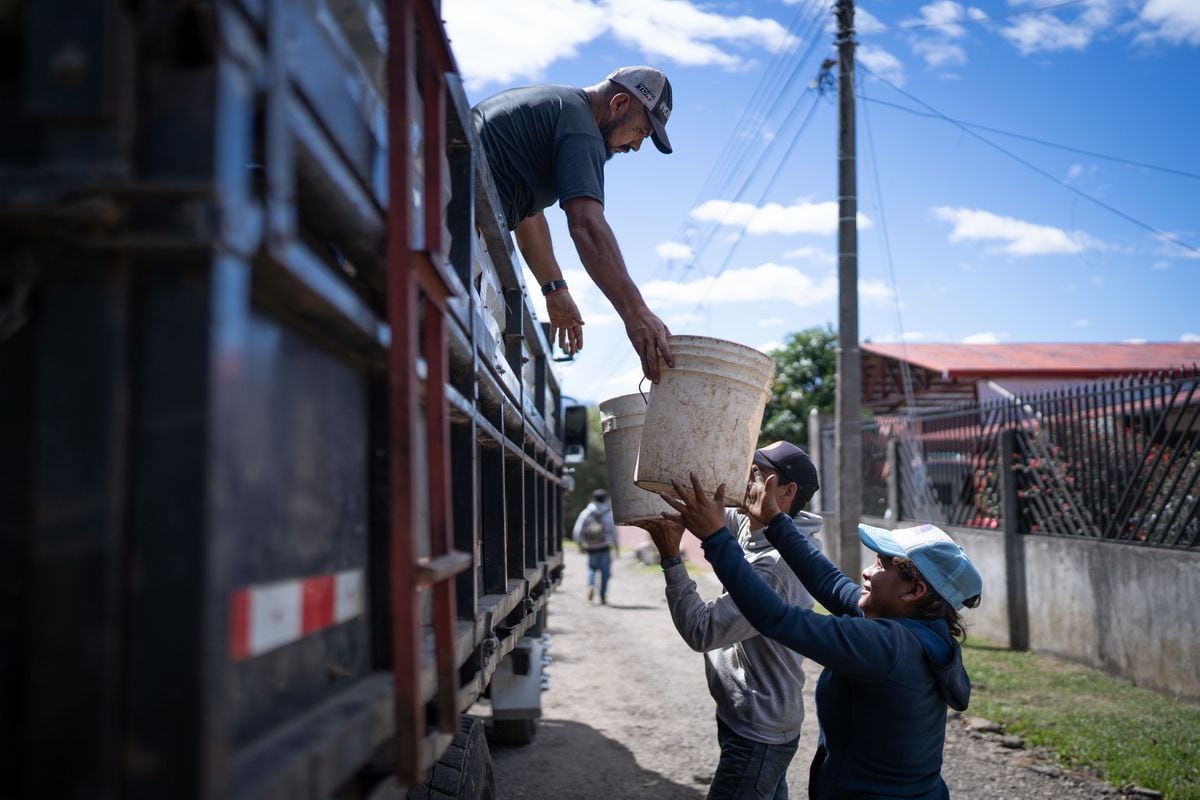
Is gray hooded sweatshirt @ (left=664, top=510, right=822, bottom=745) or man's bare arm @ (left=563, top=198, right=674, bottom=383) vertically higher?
man's bare arm @ (left=563, top=198, right=674, bottom=383)

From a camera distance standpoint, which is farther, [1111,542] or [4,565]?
[1111,542]

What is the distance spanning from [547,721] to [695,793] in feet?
6.78

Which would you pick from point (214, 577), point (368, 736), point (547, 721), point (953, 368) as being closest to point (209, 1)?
point (214, 577)

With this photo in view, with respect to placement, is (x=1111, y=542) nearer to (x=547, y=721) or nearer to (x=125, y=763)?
(x=547, y=721)

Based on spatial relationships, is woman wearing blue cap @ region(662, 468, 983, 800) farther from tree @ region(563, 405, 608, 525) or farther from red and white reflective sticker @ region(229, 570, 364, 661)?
tree @ region(563, 405, 608, 525)

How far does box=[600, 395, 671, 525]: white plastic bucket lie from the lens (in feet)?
11.9

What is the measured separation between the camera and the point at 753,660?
11.5 feet

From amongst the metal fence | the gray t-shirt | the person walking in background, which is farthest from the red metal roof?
the gray t-shirt

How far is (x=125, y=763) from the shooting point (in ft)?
3.15

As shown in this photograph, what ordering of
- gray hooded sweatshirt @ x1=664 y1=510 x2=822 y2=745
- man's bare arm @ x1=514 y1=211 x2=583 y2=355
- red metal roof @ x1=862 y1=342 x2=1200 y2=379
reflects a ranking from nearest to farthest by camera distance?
gray hooded sweatshirt @ x1=664 y1=510 x2=822 y2=745
man's bare arm @ x1=514 y1=211 x2=583 y2=355
red metal roof @ x1=862 y1=342 x2=1200 y2=379

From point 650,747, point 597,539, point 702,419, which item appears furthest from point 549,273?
point 597,539

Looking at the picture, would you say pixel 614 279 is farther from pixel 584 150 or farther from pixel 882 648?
pixel 882 648

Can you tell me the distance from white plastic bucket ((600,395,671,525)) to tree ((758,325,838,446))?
67.2 feet

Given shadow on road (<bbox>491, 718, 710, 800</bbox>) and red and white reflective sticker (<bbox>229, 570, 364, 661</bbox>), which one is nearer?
red and white reflective sticker (<bbox>229, 570, 364, 661</bbox>)
